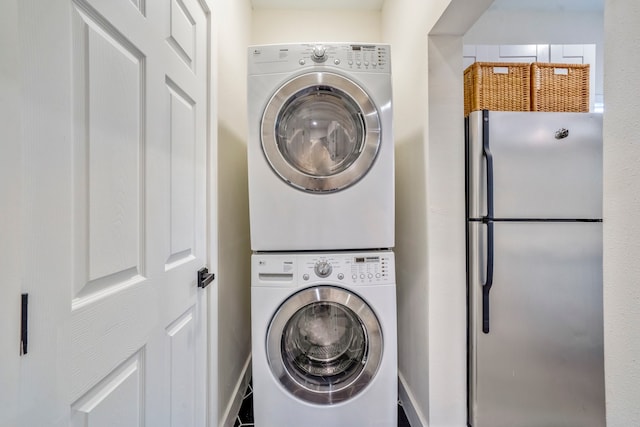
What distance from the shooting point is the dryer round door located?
1335mm

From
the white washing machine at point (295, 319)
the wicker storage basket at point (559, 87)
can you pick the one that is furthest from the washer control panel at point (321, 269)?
the wicker storage basket at point (559, 87)

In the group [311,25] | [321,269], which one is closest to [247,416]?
[321,269]

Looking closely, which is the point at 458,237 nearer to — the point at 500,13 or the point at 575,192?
the point at 575,192

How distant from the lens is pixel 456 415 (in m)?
1.35

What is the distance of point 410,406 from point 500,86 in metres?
1.83

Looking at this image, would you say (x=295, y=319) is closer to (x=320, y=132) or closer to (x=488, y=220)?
(x=320, y=132)

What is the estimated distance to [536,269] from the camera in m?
1.38

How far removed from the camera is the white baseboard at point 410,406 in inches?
56.2

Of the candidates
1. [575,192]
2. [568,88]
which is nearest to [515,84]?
[568,88]

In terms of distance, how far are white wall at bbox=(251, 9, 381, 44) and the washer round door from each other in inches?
78.5

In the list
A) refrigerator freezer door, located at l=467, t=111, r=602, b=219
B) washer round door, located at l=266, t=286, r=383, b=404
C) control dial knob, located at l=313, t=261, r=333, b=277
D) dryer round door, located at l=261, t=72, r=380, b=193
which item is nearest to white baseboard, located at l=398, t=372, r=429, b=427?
washer round door, located at l=266, t=286, r=383, b=404

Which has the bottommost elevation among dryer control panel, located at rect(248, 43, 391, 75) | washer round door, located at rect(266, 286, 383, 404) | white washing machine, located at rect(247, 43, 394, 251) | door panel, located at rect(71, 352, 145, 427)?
washer round door, located at rect(266, 286, 383, 404)

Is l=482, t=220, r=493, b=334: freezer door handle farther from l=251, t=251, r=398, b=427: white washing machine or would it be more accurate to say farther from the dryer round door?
the dryer round door

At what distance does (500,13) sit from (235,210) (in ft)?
7.94
